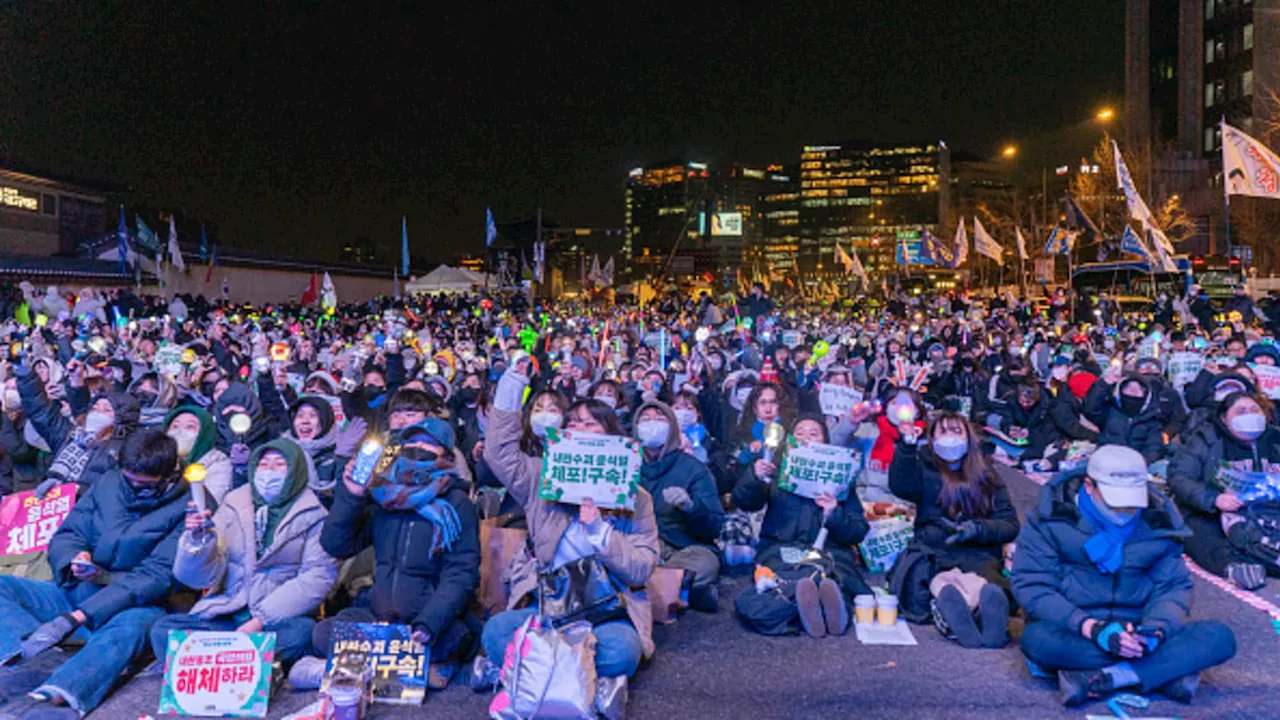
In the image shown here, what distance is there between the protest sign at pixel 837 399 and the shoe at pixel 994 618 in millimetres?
3193

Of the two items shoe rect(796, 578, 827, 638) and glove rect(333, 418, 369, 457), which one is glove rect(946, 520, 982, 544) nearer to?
shoe rect(796, 578, 827, 638)

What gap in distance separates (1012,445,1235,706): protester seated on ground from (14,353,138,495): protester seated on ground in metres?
5.56

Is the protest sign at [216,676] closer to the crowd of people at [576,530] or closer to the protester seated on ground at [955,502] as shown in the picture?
the crowd of people at [576,530]

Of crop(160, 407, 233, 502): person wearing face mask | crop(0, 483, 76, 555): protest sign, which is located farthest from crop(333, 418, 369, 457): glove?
crop(0, 483, 76, 555): protest sign

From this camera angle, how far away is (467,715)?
5.11 metres

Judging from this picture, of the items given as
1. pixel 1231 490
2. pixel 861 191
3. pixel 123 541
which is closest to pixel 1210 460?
pixel 1231 490

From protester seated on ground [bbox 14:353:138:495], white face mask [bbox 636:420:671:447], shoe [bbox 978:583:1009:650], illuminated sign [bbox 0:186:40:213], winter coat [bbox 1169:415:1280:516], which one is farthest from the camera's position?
illuminated sign [bbox 0:186:40:213]

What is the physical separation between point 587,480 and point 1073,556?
2677 mm

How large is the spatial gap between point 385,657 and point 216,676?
0.87m

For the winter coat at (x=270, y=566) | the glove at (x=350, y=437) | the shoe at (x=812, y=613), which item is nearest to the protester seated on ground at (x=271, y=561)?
the winter coat at (x=270, y=566)

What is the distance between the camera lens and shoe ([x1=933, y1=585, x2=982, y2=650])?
605 centimetres

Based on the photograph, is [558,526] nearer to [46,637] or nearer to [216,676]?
[216,676]

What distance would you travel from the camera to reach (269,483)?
563cm

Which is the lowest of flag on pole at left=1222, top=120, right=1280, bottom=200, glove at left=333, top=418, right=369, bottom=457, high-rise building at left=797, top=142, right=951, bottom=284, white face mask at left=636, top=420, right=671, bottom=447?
glove at left=333, top=418, right=369, bottom=457
